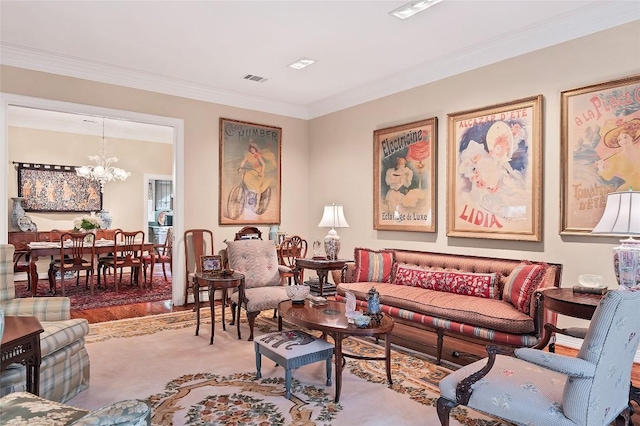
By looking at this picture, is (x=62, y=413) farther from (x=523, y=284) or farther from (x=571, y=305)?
(x=523, y=284)

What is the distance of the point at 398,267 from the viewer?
479 cm

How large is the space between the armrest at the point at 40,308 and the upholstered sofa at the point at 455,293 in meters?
2.58

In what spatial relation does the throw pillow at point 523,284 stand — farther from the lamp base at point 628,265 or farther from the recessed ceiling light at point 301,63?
the recessed ceiling light at point 301,63

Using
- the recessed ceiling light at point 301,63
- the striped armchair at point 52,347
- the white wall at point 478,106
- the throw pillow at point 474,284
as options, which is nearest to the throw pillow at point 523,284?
the throw pillow at point 474,284

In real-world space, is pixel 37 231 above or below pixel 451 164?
below

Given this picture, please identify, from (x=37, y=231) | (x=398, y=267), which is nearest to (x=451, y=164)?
(x=398, y=267)

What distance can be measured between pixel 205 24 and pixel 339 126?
9.27 ft

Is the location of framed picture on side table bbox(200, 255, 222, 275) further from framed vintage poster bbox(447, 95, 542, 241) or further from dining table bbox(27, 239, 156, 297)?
dining table bbox(27, 239, 156, 297)

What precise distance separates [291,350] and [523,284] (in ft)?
6.61

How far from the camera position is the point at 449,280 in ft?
13.8

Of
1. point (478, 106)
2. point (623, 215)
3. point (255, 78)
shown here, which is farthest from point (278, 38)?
point (623, 215)

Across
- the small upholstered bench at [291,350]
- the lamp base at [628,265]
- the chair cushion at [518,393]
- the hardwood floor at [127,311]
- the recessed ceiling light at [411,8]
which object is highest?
the recessed ceiling light at [411,8]

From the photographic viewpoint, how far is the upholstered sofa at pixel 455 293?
10.5 feet

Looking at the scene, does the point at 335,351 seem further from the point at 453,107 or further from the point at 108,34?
the point at 108,34
